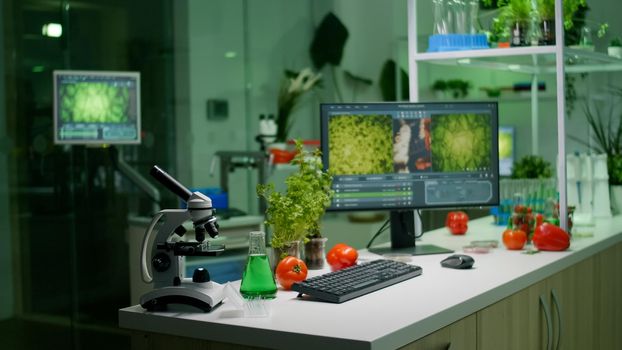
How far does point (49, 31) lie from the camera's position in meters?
5.18

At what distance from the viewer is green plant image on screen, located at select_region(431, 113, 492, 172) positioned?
123 inches

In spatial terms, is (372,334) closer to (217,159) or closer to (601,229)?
(601,229)

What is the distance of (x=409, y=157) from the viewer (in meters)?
3.08

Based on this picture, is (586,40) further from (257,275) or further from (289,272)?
(257,275)

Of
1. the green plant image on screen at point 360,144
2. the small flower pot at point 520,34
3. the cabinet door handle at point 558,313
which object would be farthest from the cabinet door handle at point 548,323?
the small flower pot at point 520,34

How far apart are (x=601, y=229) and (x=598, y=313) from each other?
0.41 m

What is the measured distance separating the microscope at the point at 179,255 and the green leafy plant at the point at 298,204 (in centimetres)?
43

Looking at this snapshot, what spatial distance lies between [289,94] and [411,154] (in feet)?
12.2

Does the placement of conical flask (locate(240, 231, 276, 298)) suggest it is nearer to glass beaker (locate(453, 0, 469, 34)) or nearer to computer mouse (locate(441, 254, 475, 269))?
computer mouse (locate(441, 254, 475, 269))

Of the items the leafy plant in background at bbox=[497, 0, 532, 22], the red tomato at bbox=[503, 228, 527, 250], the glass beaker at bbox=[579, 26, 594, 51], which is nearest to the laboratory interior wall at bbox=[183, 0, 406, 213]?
the glass beaker at bbox=[579, 26, 594, 51]

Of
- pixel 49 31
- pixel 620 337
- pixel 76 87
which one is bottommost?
pixel 620 337

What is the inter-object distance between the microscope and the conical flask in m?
0.07

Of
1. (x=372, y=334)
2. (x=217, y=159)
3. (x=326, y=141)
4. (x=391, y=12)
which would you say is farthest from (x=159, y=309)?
(x=391, y=12)

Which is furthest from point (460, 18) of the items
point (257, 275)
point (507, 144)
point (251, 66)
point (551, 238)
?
point (507, 144)
